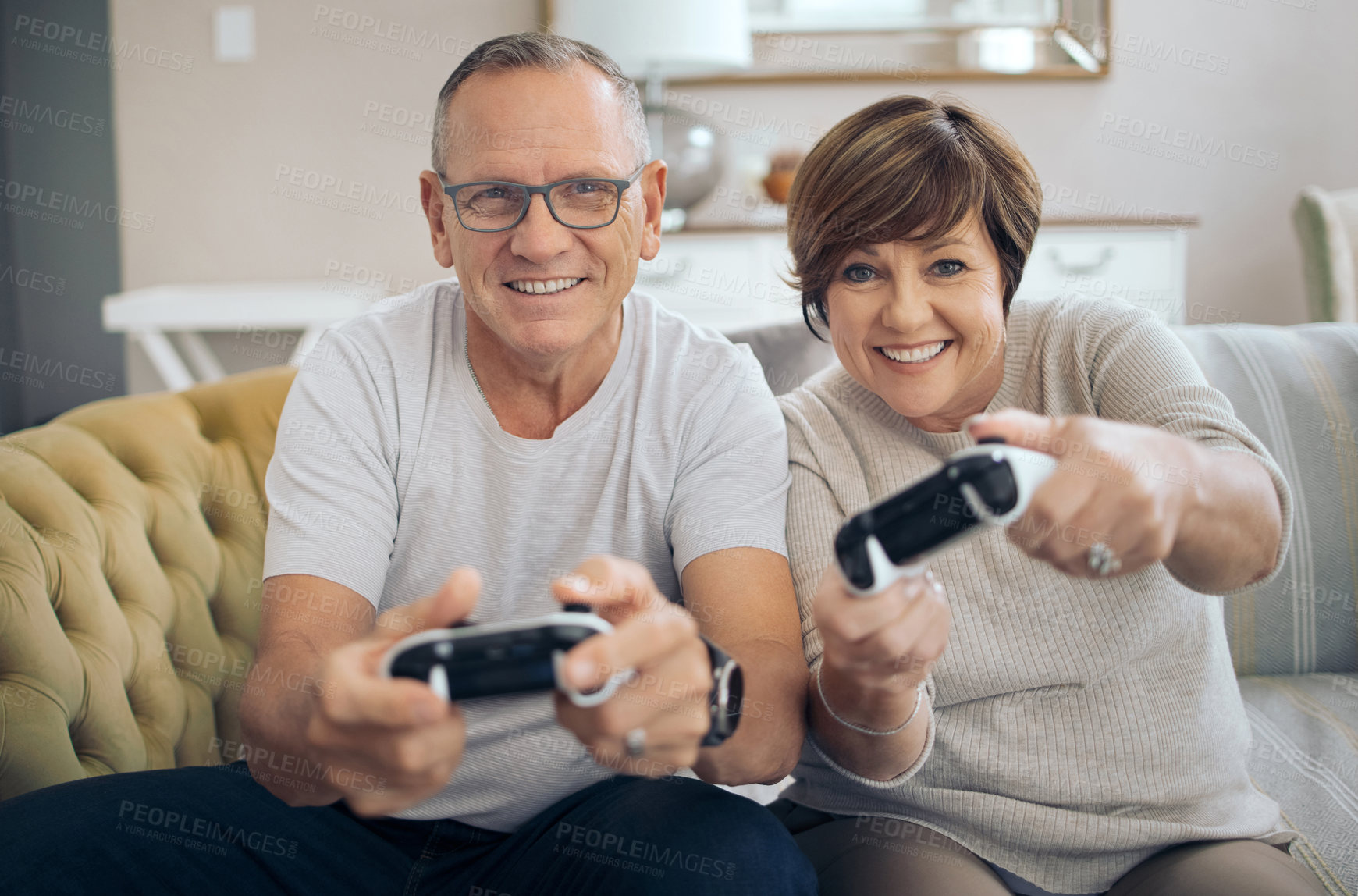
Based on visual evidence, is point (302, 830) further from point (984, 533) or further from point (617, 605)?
point (984, 533)

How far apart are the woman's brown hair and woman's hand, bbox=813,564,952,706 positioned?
338 mm

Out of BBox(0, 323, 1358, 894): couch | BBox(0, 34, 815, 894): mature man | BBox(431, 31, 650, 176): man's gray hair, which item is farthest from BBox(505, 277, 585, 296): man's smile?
BBox(0, 323, 1358, 894): couch

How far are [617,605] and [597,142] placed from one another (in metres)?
0.46

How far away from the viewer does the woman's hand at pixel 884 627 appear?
0.62 metres

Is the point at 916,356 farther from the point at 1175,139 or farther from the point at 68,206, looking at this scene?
the point at 68,206

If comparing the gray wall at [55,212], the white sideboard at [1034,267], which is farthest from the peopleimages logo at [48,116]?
the white sideboard at [1034,267]

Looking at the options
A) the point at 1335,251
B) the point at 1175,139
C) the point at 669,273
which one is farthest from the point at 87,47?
the point at 1335,251

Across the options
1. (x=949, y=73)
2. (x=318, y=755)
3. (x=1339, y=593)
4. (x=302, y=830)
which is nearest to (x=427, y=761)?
(x=318, y=755)

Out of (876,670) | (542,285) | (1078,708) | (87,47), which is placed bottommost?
(1078,708)

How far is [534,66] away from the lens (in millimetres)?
896

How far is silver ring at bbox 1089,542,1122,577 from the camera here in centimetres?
60

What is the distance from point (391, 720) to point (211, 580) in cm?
65

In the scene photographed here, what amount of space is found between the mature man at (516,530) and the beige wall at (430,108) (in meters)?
2.02

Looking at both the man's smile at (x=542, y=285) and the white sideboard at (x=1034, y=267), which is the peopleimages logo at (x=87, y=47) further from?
the man's smile at (x=542, y=285)
